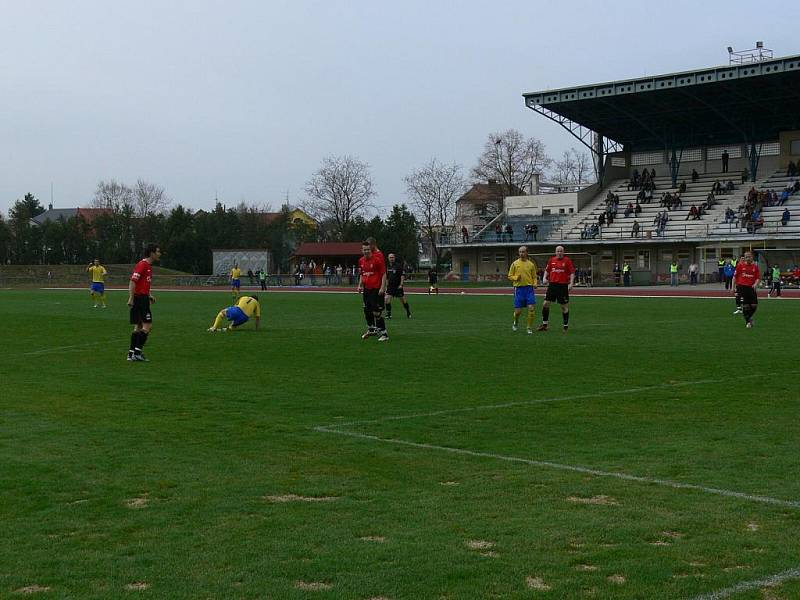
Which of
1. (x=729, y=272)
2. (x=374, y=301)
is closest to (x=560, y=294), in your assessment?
(x=374, y=301)

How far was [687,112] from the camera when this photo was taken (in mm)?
71062

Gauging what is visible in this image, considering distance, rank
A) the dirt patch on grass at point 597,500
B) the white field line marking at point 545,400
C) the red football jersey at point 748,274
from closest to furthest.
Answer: the dirt patch on grass at point 597,500
the white field line marking at point 545,400
the red football jersey at point 748,274

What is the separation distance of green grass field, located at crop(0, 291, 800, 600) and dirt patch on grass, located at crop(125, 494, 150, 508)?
0.12ft

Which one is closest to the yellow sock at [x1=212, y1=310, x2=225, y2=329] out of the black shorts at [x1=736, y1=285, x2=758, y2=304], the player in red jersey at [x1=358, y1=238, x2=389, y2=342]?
the player in red jersey at [x1=358, y1=238, x2=389, y2=342]

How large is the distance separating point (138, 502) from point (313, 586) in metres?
2.22

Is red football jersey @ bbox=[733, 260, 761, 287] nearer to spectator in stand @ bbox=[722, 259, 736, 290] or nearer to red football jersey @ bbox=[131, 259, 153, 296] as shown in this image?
red football jersey @ bbox=[131, 259, 153, 296]

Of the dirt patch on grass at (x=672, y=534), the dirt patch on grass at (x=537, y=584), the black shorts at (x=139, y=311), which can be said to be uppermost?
the black shorts at (x=139, y=311)

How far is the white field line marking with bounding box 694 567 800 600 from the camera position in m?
4.86

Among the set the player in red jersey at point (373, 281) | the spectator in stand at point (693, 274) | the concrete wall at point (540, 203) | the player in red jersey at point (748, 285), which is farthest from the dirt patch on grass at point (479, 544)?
the concrete wall at point (540, 203)

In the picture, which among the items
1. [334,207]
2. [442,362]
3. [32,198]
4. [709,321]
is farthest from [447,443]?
[32,198]

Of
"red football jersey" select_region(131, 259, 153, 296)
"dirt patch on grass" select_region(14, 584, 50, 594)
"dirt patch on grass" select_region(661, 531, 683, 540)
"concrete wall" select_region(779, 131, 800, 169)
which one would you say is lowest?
"dirt patch on grass" select_region(14, 584, 50, 594)

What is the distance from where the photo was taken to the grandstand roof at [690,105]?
207 ft

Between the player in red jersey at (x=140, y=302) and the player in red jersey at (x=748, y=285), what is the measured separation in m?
14.4

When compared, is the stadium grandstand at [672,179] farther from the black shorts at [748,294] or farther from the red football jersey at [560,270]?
the red football jersey at [560,270]
